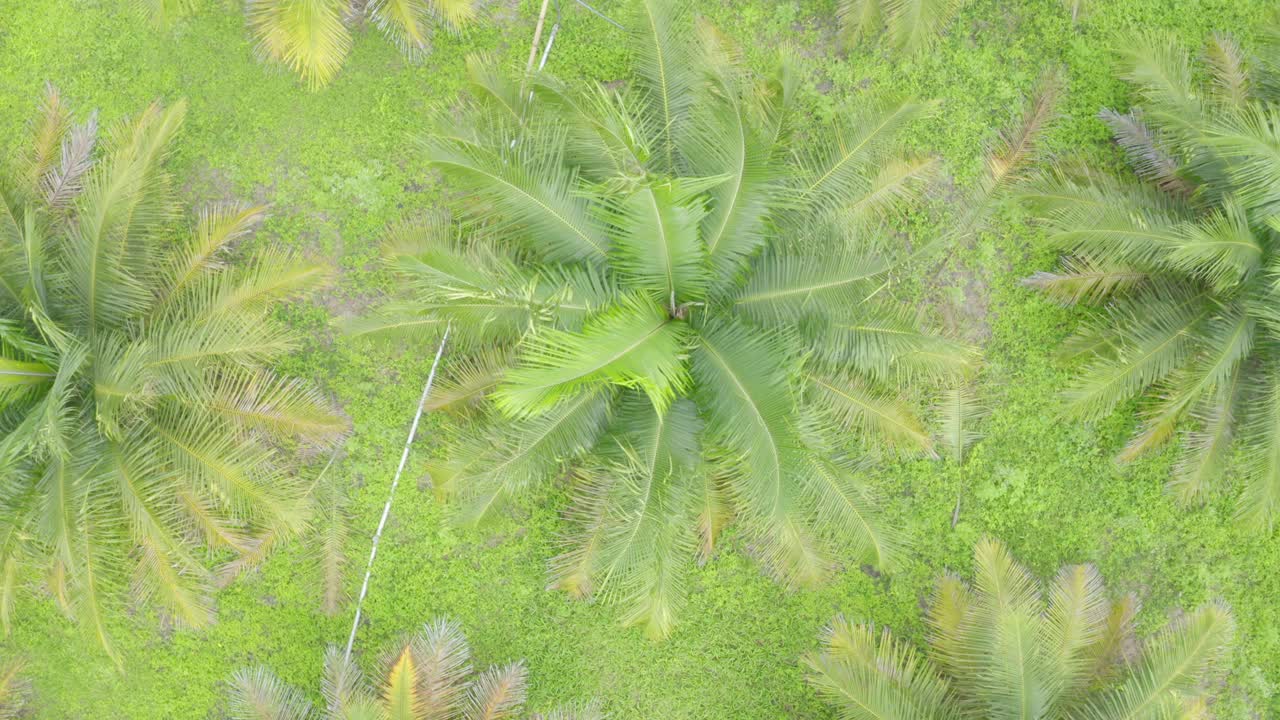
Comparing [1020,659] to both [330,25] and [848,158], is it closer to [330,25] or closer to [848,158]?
[848,158]

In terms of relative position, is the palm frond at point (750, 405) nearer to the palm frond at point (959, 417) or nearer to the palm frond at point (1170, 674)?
the palm frond at point (959, 417)

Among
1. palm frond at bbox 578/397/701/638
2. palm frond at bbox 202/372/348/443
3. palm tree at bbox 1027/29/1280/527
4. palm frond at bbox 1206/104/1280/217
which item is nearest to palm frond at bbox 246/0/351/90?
palm frond at bbox 202/372/348/443

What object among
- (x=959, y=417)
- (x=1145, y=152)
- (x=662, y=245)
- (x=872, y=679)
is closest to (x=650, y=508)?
(x=662, y=245)

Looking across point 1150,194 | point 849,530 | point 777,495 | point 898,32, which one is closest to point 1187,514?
point 1150,194

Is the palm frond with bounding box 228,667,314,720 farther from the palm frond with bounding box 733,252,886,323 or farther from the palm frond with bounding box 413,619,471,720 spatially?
the palm frond with bounding box 733,252,886,323

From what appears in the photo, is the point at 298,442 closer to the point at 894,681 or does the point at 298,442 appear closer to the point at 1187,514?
the point at 894,681

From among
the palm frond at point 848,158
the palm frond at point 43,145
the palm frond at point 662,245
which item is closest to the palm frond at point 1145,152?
the palm frond at point 848,158
